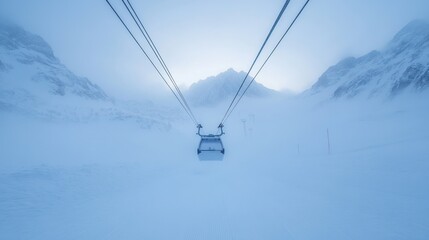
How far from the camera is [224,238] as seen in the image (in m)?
13.0

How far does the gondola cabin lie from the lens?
18938 mm

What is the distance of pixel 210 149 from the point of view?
62.2 ft

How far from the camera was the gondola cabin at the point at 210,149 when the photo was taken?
62.1 feet

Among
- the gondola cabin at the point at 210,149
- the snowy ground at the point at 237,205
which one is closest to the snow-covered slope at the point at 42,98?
the snowy ground at the point at 237,205

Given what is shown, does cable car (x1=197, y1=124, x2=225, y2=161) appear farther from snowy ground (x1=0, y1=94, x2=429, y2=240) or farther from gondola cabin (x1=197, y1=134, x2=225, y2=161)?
snowy ground (x1=0, y1=94, x2=429, y2=240)

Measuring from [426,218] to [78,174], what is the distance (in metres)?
38.8

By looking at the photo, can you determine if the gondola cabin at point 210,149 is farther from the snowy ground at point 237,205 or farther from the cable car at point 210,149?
the snowy ground at point 237,205

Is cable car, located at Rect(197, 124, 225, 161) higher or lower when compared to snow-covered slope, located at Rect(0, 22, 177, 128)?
lower

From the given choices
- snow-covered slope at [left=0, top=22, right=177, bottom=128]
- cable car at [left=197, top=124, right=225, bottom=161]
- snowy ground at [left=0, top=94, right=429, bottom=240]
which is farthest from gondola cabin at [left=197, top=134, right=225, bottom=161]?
snow-covered slope at [left=0, top=22, right=177, bottom=128]

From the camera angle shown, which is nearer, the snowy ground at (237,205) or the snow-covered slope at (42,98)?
the snowy ground at (237,205)

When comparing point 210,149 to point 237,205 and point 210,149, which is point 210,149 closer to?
point 210,149

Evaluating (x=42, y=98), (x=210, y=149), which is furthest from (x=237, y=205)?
(x=42, y=98)

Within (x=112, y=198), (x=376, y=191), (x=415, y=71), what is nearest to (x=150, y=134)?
(x=112, y=198)

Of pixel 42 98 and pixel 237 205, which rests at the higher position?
pixel 42 98
